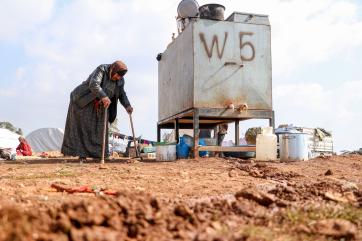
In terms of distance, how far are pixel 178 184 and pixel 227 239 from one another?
210 cm

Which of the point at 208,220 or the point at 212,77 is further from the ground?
the point at 212,77

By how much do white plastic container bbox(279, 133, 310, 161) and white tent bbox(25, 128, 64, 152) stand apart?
17.2 m

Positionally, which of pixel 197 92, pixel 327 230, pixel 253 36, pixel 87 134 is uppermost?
pixel 253 36

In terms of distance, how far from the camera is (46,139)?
22875 mm

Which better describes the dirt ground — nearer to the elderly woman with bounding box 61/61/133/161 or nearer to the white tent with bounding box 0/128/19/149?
the elderly woman with bounding box 61/61/133/161

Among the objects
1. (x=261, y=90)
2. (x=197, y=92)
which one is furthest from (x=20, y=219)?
(x=261, y=90)

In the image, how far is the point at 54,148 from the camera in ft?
73.1

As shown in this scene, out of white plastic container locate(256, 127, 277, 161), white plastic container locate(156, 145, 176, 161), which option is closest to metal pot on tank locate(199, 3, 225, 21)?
white plastic container locate(256, 127, 277, 161)

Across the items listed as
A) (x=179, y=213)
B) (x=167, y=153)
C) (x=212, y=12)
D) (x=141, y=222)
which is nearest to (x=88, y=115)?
(x=167, y=153)

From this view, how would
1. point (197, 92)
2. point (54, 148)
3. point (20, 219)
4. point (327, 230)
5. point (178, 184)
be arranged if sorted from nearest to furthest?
point (20, 219) → point (327, 230) → point (178, 184) → point (197, 92) → point (54, 148)

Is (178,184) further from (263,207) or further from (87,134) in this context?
(87,134)

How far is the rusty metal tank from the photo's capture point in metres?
7.44

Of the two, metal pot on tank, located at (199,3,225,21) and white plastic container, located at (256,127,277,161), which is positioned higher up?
metal pot on tank, located at (199,3,225,21)

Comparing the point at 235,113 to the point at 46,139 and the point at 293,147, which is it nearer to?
the point at 293,147
